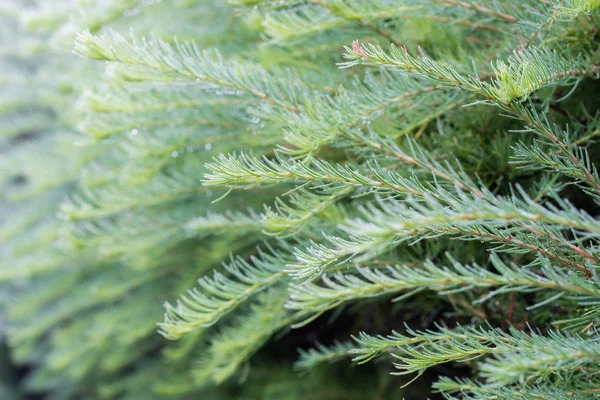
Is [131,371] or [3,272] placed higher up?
[3,272]

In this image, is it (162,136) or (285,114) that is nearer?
(285,114)

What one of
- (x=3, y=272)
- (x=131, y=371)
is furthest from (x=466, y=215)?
(x=131, y=371)

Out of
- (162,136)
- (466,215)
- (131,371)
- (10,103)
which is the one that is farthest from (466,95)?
(10,103)

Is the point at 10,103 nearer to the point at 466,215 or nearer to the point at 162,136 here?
the point at 162,136

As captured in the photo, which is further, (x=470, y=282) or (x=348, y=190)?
(x=348, y=190)

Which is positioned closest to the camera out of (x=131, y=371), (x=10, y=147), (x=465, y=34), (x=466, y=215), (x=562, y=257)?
(x=466, y=215)

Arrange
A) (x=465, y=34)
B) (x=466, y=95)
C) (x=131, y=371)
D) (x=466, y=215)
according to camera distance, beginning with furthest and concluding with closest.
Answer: (x=131, y=371), (x=465, y=34), (x=466, y=95), (x=466, y=215)

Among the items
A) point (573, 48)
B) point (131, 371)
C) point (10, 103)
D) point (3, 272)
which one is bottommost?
point (131, 371)

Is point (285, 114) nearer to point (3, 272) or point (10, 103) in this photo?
point (3, 272)
